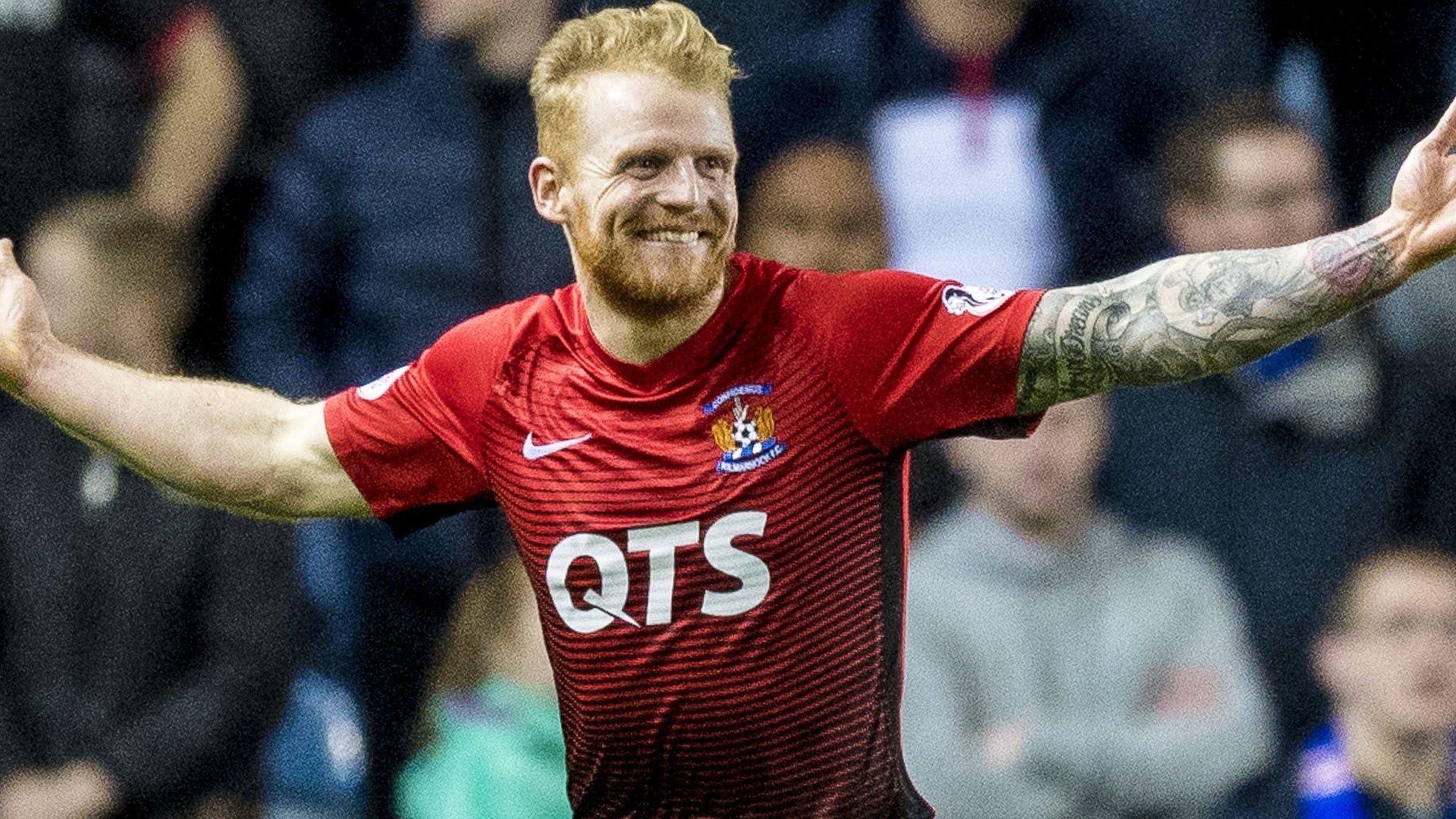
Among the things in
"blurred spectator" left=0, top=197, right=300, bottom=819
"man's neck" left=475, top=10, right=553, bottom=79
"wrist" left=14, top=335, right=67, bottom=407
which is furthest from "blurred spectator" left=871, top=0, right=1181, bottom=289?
"wrist" left=14, top=335, right=67, bottom=407

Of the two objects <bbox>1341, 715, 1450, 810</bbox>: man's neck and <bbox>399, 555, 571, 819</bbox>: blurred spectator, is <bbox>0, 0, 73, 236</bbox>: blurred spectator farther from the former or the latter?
<bbox>1341, 715, 1450, 810</bbox>: man's neck

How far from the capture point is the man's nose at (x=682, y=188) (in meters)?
3.58

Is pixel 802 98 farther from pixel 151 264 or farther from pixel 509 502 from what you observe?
pixel 509 502

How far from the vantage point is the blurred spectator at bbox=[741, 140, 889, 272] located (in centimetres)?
598

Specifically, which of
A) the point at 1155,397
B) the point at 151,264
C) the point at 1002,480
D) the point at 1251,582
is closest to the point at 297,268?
the point at 151,264

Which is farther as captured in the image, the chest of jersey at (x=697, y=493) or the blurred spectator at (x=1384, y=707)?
the blurred spectator at (x=1384, y=707)

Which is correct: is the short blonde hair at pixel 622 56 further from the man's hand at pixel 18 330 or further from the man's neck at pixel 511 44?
the man's neck at pixel 511 44

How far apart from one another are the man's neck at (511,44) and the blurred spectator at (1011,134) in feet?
3.45

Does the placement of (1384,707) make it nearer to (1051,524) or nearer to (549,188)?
(1051,524)

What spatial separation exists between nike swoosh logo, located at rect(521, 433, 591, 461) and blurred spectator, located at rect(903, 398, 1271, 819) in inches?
95.6

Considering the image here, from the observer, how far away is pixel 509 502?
379cm

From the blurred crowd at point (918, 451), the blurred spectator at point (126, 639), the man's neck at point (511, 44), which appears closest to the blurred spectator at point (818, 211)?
the blurred crowd at point (918, 451)

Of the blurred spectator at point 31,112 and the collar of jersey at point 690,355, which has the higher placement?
the blurred spectator at point 31,112

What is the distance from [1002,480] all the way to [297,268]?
2227mm
